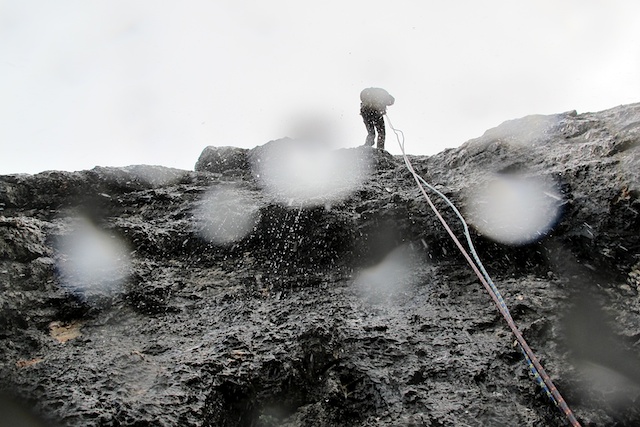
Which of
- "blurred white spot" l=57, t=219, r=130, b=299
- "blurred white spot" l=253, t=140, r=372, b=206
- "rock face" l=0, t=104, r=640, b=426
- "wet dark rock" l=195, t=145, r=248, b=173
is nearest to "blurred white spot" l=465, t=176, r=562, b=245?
"rock face" l=0, t=104, r=640, b=426

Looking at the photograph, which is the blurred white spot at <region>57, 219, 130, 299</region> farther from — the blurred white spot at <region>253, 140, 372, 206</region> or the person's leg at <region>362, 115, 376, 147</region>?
the person's leg at <region>362, 115, 376, 147</region>

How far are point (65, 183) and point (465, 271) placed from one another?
448cm

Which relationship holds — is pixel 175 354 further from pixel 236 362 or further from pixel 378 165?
pixel 378 165

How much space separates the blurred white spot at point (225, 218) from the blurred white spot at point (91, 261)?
88cm

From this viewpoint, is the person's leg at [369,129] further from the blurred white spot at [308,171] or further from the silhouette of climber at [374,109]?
the blurred white spot at [308,171]

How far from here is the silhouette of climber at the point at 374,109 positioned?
7.91m

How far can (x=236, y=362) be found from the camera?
141 inches

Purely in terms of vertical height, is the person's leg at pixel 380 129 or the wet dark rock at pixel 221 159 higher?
the person's leg at pixel 380 129

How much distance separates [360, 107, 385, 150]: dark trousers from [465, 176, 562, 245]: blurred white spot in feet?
10.3

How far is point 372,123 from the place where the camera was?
8016 mm

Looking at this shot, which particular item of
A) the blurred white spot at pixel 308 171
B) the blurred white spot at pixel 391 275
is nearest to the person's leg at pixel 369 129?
the blurred white spot at pixel 308 171

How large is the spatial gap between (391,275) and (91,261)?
9.76 feet

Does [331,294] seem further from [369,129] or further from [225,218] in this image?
[369,129]

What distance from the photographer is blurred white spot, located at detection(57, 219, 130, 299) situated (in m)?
4.20
